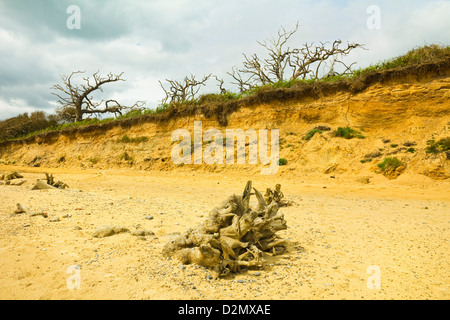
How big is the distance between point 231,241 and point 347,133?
415 inches

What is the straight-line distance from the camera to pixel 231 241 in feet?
10.5

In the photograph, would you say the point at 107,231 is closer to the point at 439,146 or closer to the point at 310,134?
the point at 310,134

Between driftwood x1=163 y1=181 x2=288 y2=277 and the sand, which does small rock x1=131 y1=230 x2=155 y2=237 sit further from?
driftwood x1=163 y1=181 x2=288 y2=277

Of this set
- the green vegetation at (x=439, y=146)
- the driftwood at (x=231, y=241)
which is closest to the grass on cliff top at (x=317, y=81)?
the green vegetation at (x=439, y=146)

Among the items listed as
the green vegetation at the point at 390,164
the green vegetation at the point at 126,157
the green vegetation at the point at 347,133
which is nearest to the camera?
the green vegetation at the point at 390,164

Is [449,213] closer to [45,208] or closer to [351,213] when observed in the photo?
[351,213]

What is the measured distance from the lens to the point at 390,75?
39.9ft

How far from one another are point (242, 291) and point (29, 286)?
210cm

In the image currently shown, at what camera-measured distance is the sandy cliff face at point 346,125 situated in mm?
10516

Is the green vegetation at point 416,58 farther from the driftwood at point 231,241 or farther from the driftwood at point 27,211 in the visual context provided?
the driftwood at point 27,211

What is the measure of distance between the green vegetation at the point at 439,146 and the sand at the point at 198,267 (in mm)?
3892

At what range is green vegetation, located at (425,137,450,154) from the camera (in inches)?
381

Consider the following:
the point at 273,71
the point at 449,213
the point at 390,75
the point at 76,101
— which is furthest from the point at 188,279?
the point at 76,101

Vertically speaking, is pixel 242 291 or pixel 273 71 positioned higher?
pixel 273 71
